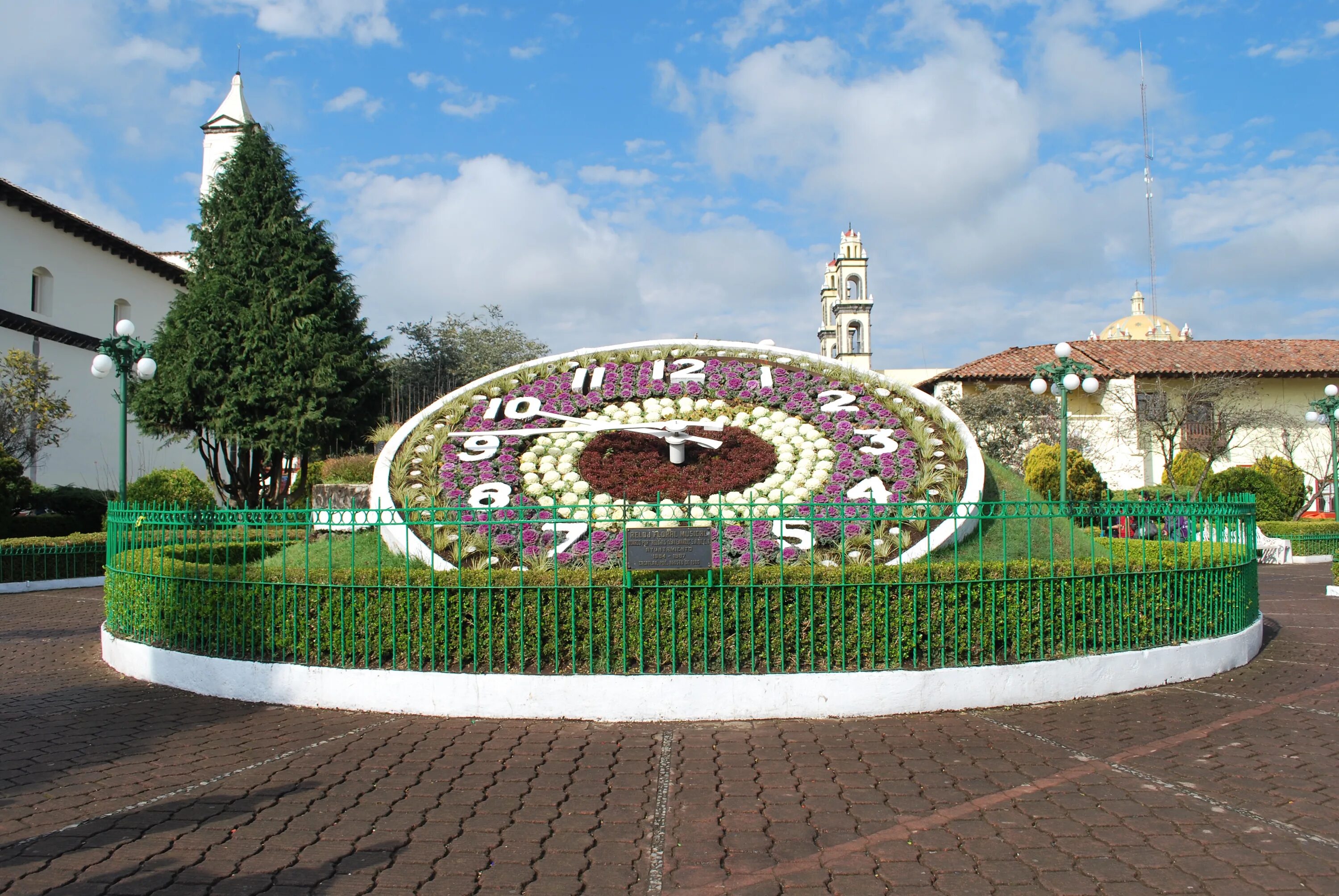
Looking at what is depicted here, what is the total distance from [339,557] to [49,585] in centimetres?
1063

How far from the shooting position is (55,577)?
16344mm

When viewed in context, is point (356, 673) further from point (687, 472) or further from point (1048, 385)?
point (1048, 385)

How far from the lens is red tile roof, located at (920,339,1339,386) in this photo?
32625 mm

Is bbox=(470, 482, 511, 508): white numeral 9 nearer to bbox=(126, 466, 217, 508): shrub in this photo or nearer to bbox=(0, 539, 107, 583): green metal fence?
bbox=(0, 539, 107, 583): green metal fence

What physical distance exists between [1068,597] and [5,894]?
6351mm

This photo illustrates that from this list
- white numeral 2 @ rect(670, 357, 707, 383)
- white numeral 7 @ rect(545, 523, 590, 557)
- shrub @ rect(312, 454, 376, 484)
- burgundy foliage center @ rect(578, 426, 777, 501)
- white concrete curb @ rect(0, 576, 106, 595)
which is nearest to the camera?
white numeral 7 @ rect(545, 523, 590, 557)

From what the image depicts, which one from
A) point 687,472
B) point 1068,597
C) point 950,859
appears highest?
point 687,472

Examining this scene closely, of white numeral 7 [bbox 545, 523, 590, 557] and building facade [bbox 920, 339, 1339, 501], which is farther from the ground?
building facade [bbox 920, 339, 1339, 501]

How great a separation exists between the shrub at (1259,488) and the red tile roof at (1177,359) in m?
7.92

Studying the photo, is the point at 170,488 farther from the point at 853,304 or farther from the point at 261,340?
the point at 853,304

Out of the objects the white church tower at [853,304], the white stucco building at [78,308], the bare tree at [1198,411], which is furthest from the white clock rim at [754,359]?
the white church tower at [853,304]

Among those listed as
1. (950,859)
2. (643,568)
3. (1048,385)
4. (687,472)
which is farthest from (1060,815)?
(1048,385)

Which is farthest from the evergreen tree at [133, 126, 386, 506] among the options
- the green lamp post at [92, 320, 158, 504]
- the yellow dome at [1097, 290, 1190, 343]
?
the yellow dome at [1097, 290, 1190, 343]

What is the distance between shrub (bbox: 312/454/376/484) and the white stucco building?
27.8ft
